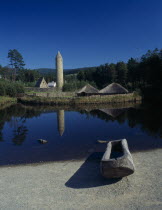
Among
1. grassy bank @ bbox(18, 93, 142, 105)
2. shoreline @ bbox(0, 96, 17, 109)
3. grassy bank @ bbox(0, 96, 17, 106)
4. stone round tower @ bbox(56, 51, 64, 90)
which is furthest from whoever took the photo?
stone round tower @ bbox(56, 51, 64, 90)

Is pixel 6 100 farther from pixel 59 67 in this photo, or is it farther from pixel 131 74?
pixel 131 74

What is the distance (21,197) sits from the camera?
18.1ft

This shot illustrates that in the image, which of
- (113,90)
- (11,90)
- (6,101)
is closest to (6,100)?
(6,101)

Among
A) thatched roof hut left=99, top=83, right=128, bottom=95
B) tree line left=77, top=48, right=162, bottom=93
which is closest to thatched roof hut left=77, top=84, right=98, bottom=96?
thatched roof hut left=99, top=83, right=128, bottom=95

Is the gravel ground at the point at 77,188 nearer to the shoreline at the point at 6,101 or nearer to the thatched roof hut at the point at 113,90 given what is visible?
the shoreline at the point at 6,101

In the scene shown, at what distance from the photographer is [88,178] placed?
261 inches

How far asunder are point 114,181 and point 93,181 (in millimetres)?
733

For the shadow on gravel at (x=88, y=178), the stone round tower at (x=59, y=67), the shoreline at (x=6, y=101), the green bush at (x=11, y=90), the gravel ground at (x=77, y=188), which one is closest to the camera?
the gravel ground at (x=77, y=188)

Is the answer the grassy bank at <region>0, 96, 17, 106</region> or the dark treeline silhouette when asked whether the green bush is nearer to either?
the grassy bank at <region>0, 96, 17, 106</region>

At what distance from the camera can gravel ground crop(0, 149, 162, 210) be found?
5066 mm

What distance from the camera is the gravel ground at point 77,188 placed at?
16.6 feet

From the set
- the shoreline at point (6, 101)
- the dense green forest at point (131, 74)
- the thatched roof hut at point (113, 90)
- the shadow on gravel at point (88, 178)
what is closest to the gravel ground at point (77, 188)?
the shadow on gravel at point (88, 178)

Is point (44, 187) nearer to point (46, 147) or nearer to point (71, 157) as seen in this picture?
point (71, 157)

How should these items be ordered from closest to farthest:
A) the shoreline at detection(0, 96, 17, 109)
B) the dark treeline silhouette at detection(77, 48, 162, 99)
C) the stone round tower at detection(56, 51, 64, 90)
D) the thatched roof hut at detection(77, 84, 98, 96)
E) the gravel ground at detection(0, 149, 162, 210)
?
the gravel ground at detection(0, 149, 162, 210)
the shoreline at detection(0, 96, 17, 109)
the thatched roof hut at detection(77, 84, 98, 96)
the dark treeline silhouette at detection(77, 48, 162, 99)
the stone round tower at detection(56, 51, 64, 90)
